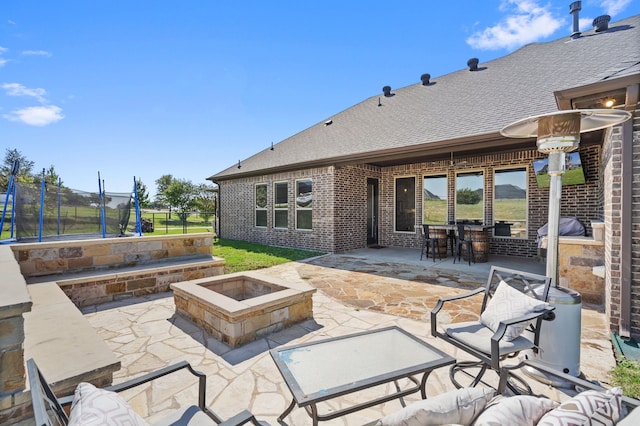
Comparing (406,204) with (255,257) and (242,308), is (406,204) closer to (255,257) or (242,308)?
(255,257)

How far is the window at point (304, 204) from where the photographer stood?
9.74 metres

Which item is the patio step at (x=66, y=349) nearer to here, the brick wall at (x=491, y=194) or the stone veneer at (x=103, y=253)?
the stone veneer at (x=103, y=253)

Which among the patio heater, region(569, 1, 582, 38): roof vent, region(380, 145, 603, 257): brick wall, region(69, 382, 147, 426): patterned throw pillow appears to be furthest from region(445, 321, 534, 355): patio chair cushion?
region(569, 1, 582, 38): roof vent

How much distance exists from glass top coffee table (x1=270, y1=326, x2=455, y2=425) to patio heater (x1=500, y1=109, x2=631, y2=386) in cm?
125

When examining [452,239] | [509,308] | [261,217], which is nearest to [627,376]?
[509,308]

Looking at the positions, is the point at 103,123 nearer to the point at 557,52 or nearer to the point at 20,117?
the point at 20,117

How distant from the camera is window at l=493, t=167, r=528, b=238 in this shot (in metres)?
7.88

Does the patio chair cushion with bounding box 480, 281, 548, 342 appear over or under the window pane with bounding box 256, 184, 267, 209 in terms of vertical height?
under

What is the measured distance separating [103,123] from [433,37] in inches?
514

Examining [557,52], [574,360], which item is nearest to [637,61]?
[574,360]

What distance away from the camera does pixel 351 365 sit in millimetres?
1931

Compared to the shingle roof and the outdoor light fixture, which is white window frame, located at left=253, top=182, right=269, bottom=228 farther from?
the outdoor light fixture

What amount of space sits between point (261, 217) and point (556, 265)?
10.0 meters

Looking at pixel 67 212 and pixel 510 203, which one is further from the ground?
pixel 510 203
